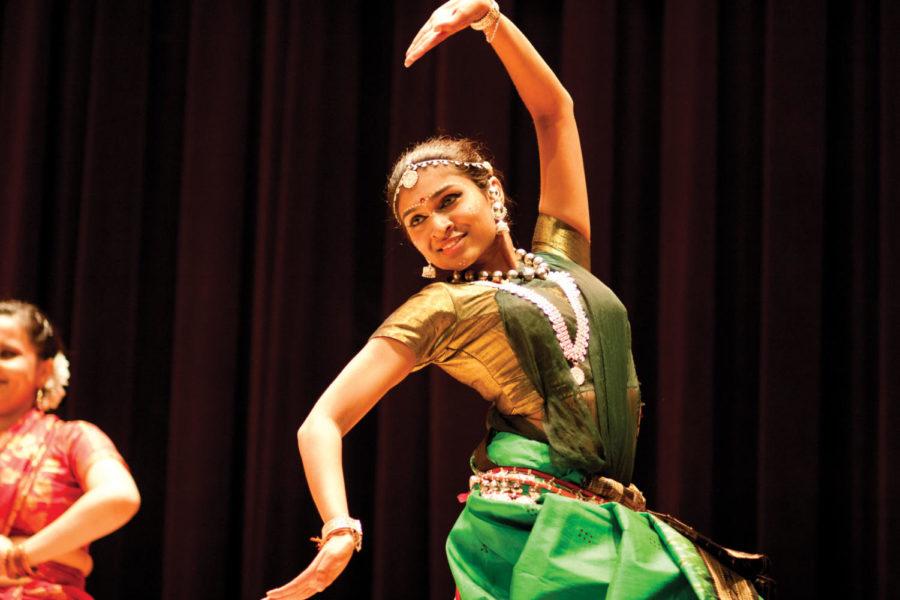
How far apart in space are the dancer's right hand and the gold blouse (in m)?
0.34

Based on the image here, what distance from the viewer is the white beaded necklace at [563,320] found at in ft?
5.64

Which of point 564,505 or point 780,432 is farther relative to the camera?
point 780,432

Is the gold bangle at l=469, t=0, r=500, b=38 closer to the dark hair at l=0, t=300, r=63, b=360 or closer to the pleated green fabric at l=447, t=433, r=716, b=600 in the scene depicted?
the pleated green fabric at l=447, t=433, r=716, b=600

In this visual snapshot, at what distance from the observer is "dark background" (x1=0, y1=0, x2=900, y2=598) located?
2520 mm

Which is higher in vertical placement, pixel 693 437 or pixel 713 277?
pixel 713 277

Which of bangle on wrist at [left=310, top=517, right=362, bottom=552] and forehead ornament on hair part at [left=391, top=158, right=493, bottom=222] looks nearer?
bangle on wrist at [left=310, top=517, right=362, bottom=552]

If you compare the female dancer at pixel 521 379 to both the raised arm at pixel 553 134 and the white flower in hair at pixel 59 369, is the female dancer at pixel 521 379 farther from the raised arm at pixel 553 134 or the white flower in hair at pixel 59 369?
the white flower in hair at pixel 59 369

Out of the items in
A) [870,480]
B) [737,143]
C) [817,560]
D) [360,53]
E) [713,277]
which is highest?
[360,53]

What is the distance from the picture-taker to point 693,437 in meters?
2.53

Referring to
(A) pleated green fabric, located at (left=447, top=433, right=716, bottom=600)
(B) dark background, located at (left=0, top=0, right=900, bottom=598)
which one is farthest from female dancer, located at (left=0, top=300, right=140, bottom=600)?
(A) pleated green fabric, located at (left=447, top=433, right=716, bottom=600)

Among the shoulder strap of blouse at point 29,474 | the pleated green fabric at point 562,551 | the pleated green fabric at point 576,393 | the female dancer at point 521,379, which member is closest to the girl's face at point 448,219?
the female dancer at point 521,379

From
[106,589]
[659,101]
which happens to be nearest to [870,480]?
[659,101]

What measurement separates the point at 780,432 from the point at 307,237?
4.10 feet

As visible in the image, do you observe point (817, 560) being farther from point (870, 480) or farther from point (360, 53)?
point (360, 53)
